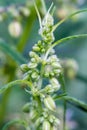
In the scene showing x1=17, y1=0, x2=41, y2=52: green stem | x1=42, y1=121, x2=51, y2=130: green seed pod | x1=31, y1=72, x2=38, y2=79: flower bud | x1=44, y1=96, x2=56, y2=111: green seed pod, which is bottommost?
x1=42, y1=121, x2=51, y2=130: green seed pod

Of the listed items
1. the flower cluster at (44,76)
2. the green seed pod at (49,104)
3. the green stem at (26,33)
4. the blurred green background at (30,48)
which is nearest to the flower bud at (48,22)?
the flower cluster at (44,76)

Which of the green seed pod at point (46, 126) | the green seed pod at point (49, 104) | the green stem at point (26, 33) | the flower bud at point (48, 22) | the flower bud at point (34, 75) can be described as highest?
the green stem at point (26, 33)

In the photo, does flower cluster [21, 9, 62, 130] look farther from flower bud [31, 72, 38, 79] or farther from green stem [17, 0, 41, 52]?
green stem [17, 0, 41, 52]

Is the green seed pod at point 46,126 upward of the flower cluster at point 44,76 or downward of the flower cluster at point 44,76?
downward

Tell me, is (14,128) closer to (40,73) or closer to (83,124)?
(83,124)

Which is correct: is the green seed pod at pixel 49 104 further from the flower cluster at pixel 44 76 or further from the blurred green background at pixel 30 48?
the blurred green background at pixel 30 48

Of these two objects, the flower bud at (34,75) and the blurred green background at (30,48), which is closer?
the flower bud at (34,75)

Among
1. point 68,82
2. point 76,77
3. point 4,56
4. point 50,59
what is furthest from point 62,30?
point 50,59

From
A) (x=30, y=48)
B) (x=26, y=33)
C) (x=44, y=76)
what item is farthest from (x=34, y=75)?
(x=30, y=48)

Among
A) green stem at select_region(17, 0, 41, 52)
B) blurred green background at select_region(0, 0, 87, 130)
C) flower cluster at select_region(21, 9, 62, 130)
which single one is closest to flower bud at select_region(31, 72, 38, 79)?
flower cluster at select_region(21, 9, 62, 130)
